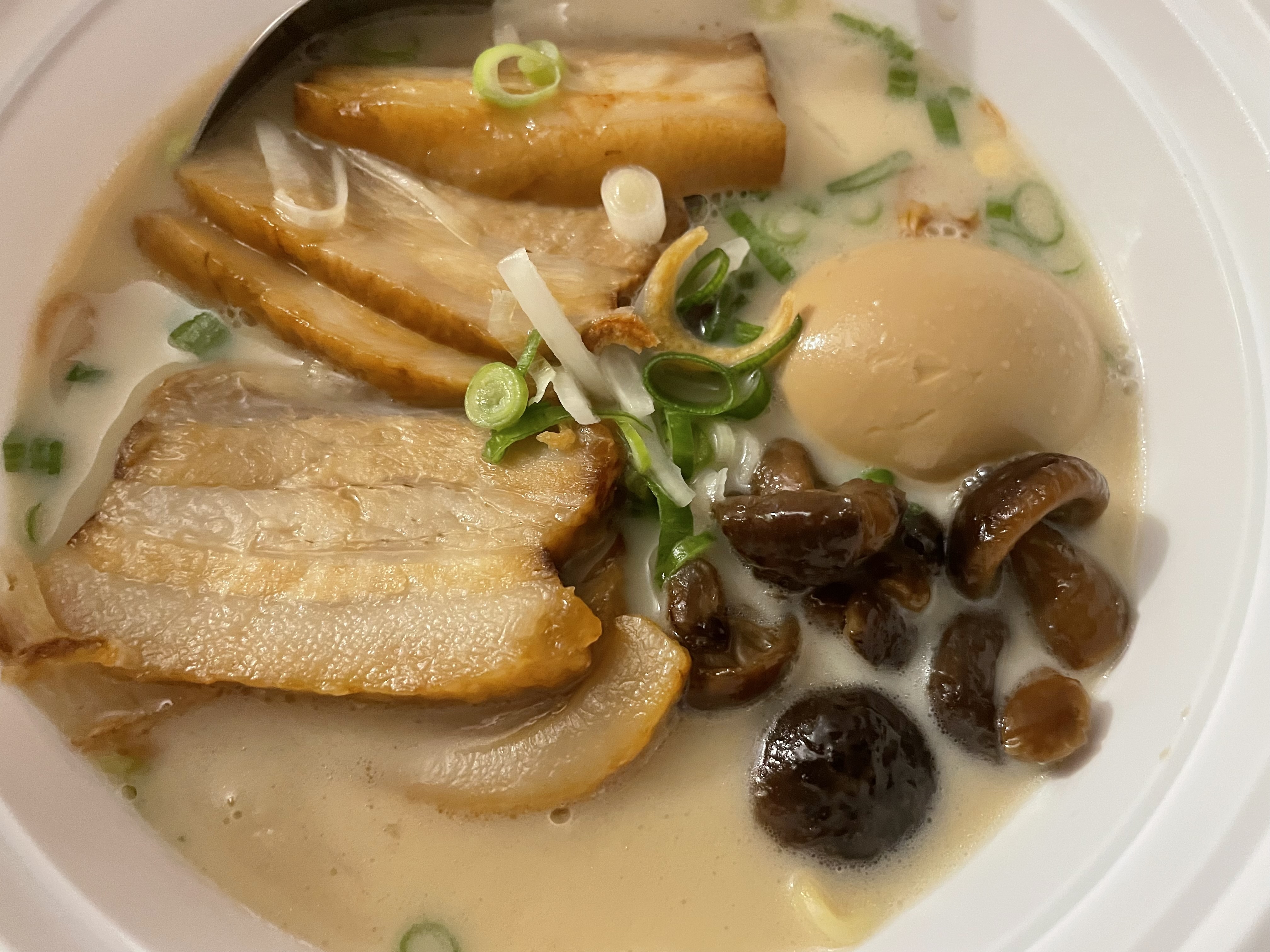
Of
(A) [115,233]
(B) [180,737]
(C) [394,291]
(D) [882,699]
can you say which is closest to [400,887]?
(B) [180,737]

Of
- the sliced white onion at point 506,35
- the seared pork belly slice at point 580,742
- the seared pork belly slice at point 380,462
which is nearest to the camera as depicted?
the seared pork belly slice at point 580,742

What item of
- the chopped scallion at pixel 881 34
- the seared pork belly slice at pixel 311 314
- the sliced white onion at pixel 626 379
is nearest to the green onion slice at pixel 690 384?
the sliced white onion at pixel 626 379

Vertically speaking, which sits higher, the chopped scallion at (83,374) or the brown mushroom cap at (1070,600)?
the chopped scallion at (83,374)

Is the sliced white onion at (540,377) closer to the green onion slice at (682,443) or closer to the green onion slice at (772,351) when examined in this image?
the green onion slice at (682,443)

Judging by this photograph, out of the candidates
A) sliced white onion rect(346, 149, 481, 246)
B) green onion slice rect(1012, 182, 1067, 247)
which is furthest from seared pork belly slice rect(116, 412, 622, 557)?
green onion slice rect(1012, 182, 1067, 247)

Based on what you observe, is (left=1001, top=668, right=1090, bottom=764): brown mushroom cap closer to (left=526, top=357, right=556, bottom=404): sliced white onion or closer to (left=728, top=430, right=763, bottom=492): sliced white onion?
(left=728, top=430, right=763, bottom=492): sliced white onion

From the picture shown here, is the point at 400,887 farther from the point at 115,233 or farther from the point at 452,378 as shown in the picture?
the point at 115,233
